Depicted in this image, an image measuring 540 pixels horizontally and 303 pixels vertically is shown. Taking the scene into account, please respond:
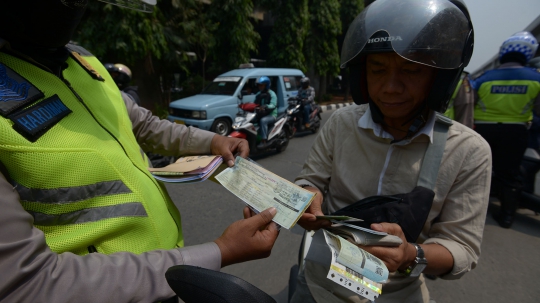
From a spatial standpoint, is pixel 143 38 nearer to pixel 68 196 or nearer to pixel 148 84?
pixel 148 84

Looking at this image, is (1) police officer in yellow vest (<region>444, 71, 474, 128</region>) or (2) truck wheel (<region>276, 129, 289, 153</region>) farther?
→ (2) truck wheel (<region>276, 129, 289, 153</region>)

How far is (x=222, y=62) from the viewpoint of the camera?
1121cm

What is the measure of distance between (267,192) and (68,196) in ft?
1.85

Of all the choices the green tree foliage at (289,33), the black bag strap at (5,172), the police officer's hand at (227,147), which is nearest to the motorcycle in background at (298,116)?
the green tree foliage at (289,33)

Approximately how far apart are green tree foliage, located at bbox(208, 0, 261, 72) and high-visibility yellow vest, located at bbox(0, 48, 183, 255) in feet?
32.2

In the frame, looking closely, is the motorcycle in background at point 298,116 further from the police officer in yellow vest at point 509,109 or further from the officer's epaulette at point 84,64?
the officer's epaulette at point 84,64

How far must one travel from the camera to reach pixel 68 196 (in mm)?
755

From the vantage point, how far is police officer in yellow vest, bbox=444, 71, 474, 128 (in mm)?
3205

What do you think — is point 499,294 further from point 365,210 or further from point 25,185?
point 25,185

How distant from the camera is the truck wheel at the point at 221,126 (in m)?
6.50

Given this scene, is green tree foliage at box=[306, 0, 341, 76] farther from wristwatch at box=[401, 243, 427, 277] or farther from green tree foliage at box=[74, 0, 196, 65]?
wristwatch at box=[401, 243, 427, 277]

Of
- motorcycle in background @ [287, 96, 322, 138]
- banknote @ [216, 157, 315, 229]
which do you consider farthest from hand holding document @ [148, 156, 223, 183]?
motorcycle in background @ [287, 96, 322, 138]

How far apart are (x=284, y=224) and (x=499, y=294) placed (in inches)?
90.2

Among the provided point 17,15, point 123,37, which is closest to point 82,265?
point 17,15
